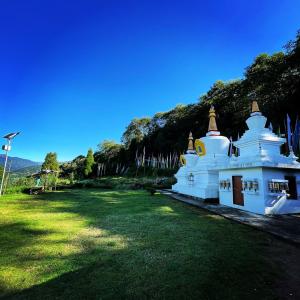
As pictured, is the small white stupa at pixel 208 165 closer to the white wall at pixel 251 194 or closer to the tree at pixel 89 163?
the white wall at pixel 251 194

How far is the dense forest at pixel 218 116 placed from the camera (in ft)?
94.7

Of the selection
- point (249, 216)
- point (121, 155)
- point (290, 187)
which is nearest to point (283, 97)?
point (290, 187)

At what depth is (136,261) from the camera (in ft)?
15.2

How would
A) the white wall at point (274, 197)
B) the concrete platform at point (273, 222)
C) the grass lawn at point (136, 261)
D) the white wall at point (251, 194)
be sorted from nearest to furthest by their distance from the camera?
the grass lawn at point (136, 261) < the concrete platform at point (273, 222) < the white wall at point (274, 197) < the white wall at point (251, 194)

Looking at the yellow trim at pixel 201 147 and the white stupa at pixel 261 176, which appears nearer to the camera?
the white stupa at pixel 261 176

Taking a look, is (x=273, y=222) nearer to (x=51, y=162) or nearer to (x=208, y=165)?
(x=208, y=165)

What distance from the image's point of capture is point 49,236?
20.8ft

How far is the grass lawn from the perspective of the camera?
3.54 m

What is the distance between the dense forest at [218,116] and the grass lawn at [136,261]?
1835 centimetres

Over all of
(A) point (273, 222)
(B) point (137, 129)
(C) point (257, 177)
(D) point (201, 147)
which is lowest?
(A) point (273, 222)

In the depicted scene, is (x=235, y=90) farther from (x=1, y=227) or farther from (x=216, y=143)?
(x=1, y=227)

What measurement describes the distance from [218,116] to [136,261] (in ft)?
123

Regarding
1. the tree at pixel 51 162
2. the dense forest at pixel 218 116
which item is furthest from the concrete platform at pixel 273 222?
the tree at pixel 51 162

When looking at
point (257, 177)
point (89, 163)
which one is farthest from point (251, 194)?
point (89, 163)
